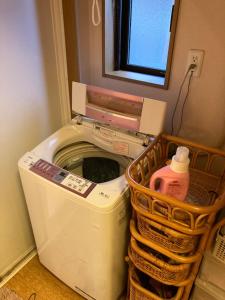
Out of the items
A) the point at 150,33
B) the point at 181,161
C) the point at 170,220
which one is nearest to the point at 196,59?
the point at 150,33

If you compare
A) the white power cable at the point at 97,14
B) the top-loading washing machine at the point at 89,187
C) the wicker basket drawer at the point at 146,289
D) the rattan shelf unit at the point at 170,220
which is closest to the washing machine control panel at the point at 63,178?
the top-loading washing machine at the point at 89,187

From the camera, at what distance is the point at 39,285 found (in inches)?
64.0

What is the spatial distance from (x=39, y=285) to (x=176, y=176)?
124cm

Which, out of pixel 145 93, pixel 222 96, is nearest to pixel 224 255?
pixel 222 96

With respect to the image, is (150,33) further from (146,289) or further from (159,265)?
(146,289)

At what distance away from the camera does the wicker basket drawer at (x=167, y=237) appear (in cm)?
95

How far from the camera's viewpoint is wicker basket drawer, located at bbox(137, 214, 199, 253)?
3.13ft

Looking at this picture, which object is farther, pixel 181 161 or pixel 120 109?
pixel 120 109

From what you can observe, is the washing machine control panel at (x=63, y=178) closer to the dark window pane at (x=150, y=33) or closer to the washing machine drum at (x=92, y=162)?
the washing machine drum at (x=92, y=162)

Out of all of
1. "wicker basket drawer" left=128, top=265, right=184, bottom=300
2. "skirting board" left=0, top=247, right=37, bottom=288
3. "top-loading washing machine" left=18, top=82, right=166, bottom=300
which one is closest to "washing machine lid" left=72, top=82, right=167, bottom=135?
"top-loading washing machine" left=18, top=82, right=166, bottom=300

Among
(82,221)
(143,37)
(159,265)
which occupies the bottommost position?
(159,265)

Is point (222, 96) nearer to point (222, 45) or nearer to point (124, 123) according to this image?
point (222, 45)

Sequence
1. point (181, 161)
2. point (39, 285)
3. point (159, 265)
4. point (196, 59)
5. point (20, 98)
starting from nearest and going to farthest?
point (181, 161), point (159, 265), point (196, 59), point (20, 98), point (39, 285)

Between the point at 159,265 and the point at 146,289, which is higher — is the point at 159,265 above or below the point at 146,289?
above
